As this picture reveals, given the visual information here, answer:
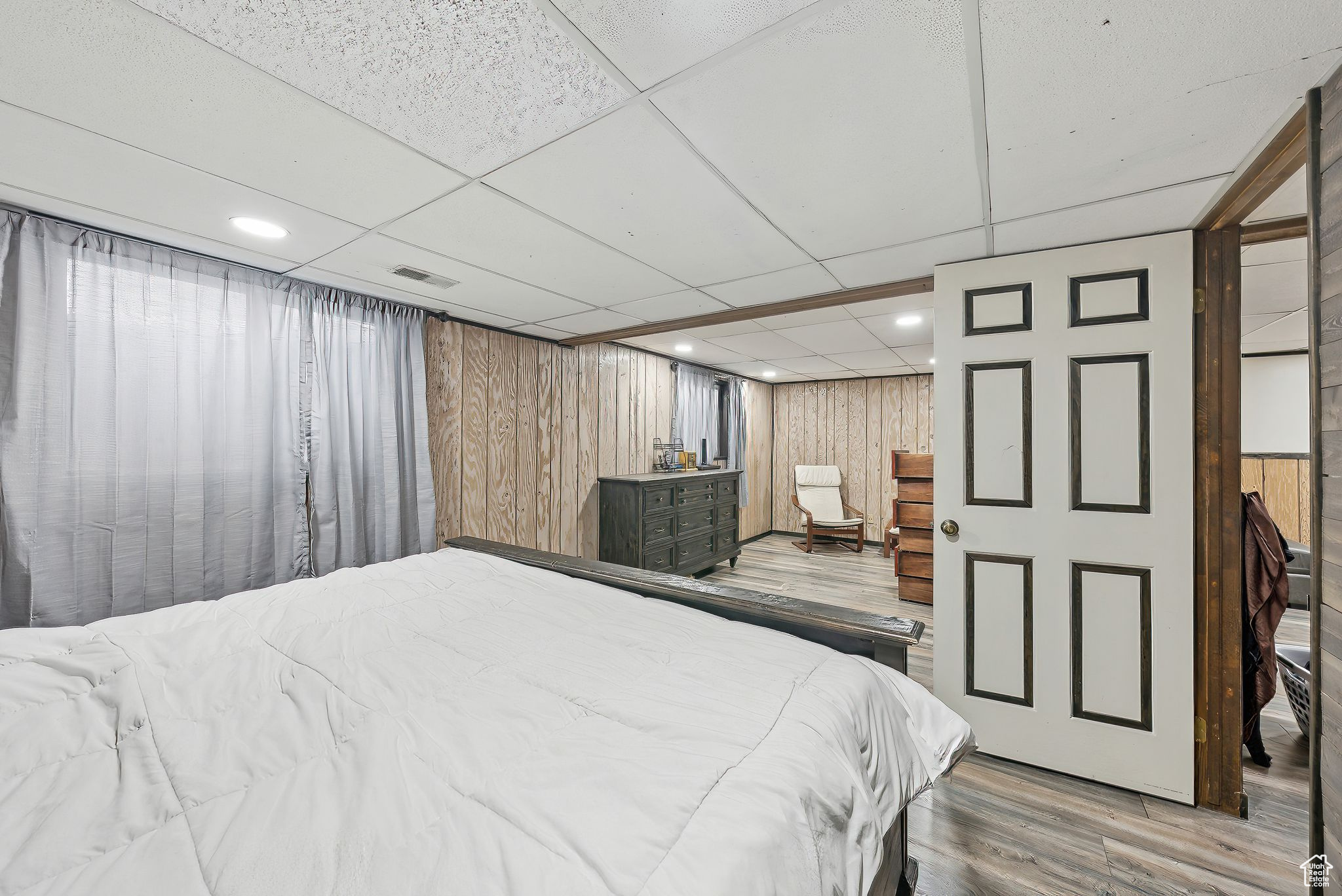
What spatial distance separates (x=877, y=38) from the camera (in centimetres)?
104

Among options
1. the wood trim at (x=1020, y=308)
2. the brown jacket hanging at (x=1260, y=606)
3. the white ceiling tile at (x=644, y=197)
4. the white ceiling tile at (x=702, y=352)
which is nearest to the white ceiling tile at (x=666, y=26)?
the white ceiling tile at (x=644, y=197)

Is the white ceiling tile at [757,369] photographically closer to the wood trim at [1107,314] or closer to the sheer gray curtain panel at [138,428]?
the wood trim at [1107,314]

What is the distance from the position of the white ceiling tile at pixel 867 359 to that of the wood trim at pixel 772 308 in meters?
1.93

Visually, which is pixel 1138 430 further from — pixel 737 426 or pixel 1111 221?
pixel 737 426

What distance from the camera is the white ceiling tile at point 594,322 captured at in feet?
10.9

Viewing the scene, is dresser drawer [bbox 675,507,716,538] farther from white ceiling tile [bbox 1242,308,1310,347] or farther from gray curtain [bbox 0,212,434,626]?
white ceiling tile [bbox 1242,308,1310,347]

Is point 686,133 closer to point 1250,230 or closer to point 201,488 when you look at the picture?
point 1250,230

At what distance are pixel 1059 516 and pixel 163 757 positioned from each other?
→ 293 centimetres

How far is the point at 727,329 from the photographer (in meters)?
3.95

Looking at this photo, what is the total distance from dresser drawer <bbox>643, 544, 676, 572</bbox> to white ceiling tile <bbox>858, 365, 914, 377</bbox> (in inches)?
129

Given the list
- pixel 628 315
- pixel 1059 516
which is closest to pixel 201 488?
pixel 628 315

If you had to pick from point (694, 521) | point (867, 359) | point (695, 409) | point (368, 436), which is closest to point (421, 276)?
point (368, 436)

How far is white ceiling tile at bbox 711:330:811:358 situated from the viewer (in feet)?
13.6

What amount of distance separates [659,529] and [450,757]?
3.63m
